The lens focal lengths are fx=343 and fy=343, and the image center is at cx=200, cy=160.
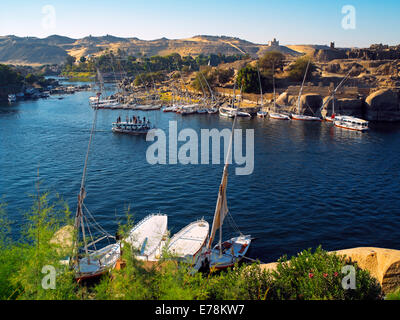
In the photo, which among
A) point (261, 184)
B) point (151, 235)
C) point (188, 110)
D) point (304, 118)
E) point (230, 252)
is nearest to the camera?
point (230, 252)

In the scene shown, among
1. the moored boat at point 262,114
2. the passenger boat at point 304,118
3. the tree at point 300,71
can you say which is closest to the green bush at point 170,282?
the passenger boat at point 304,118

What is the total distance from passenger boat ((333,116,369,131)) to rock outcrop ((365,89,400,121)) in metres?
11.3

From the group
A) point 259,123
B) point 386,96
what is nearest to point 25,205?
point 259,123

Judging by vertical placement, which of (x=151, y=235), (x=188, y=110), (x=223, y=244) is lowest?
(x=223, y=244)

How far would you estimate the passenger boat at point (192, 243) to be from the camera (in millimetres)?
23266

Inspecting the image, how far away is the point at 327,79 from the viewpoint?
102938 millimetres

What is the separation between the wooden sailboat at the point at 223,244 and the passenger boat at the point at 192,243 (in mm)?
750

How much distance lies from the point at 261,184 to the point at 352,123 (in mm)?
39796

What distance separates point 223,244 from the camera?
2734 centimetres

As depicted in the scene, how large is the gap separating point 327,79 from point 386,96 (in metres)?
25.0

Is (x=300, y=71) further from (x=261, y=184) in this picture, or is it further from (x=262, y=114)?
(x=261, y=184)

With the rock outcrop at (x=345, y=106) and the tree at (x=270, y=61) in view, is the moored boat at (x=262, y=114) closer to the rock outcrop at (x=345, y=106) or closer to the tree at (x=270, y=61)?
the rock outcrop at (x=345, y=106)

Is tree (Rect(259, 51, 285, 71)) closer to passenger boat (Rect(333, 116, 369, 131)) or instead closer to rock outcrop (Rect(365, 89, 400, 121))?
rock outcrop (Rect(365, 89, 400, 121))

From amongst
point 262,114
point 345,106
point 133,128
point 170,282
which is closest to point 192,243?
point 170,282
